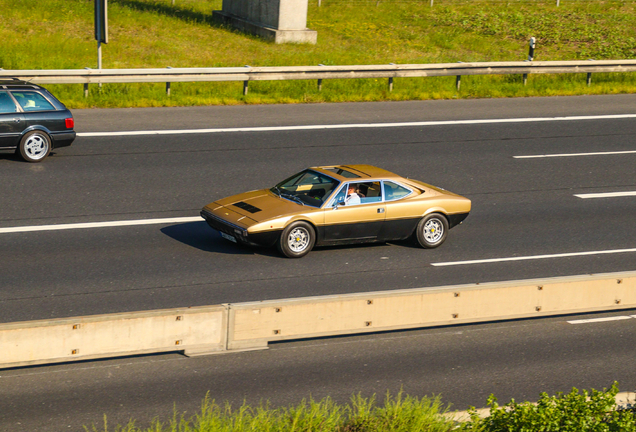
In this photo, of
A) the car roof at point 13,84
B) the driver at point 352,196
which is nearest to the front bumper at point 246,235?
the driver at point 352,196

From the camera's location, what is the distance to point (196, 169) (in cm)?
1639

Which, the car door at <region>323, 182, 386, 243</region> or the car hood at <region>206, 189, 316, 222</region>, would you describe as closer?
the car hood at <region>206, 189, 316, 222</region>

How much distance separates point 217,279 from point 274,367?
9.16 feet

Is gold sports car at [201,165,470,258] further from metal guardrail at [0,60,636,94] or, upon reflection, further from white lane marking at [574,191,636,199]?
metal guardrail at [0,60,636,94]

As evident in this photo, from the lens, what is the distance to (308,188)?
13062 millimetres

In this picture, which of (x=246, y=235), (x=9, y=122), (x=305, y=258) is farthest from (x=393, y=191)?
(x=9, y=122)

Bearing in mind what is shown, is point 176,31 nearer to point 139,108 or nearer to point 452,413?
point 139,108

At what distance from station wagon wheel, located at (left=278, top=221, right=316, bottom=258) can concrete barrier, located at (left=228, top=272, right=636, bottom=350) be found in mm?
3913

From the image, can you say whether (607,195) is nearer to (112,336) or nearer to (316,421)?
(316,421)

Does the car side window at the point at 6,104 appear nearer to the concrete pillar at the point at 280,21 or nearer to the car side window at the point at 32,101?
the car side window at the point at 32,101

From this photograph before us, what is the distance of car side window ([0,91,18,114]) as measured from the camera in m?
15.6

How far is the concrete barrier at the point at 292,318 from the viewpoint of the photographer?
729cm

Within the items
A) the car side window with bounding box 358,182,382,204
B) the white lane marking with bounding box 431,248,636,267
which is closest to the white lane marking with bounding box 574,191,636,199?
the white lane marking with bounding box 431,248,636,267

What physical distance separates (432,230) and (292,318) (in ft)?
18.6
